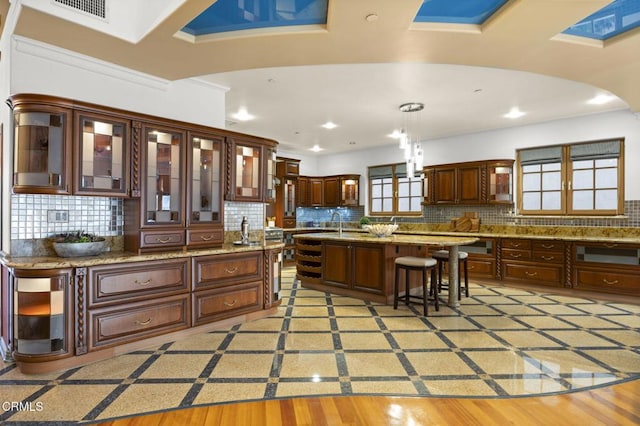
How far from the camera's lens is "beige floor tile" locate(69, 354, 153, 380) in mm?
2684

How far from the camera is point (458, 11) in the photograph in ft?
8.68

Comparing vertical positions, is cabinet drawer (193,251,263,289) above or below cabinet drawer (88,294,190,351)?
above

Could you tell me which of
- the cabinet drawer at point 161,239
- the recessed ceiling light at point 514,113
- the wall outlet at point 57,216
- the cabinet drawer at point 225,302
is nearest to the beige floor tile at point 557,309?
the recessed ceiling light at point 514,113

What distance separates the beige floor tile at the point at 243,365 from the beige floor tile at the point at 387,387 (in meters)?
0.70

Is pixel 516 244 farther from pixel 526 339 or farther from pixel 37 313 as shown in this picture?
pixel 37 313

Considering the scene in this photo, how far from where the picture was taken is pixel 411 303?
15.4ft

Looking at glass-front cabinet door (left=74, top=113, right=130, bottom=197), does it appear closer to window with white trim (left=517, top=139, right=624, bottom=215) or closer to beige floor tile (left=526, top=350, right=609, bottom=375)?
beige floor tile (left=526, top=350, right=609, bottom=375)

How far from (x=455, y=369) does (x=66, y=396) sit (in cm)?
280

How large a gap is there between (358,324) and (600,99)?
183 inches

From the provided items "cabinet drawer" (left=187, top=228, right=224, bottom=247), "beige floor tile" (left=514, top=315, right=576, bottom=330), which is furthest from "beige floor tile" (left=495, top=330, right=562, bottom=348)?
"cabinet drawer" (left=187, top=228, right=224, bottom=247)

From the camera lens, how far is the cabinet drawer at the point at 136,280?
2898 millimetres

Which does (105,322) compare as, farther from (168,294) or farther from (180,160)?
(180,160)

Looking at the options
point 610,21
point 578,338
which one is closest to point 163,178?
point 610,21

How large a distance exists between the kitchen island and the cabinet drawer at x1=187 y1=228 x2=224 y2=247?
1.88m
